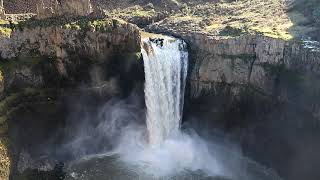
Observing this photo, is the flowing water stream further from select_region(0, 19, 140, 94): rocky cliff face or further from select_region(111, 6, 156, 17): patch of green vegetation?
select_region(111, 6, 156, 17): patch of green vegetation

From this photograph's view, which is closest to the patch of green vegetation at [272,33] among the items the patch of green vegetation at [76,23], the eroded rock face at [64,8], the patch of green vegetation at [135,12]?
the patch of green vegetation at [76,23]

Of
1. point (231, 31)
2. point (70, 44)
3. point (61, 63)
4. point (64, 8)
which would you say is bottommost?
point (61, 63)

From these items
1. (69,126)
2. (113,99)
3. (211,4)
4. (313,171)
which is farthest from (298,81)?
(211,4)

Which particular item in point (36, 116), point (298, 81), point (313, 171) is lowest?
point (313, 171)

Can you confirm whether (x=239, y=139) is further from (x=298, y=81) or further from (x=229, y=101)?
(x=298, y=81)

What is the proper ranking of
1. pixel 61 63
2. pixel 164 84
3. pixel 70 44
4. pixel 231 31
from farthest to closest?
pixel 231 31, pixel 164 84, pixel 70 44, pixel 61 63

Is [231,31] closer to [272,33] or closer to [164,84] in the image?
[272,33]

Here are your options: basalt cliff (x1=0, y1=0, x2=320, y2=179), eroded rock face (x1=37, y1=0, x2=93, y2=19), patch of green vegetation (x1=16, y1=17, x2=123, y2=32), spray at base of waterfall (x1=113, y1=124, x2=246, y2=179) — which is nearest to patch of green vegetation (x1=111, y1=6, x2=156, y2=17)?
basalt cliff (x1=0, y1=0, x2=320, y2=179)

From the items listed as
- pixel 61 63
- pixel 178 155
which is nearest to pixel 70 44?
pixel 61 63
